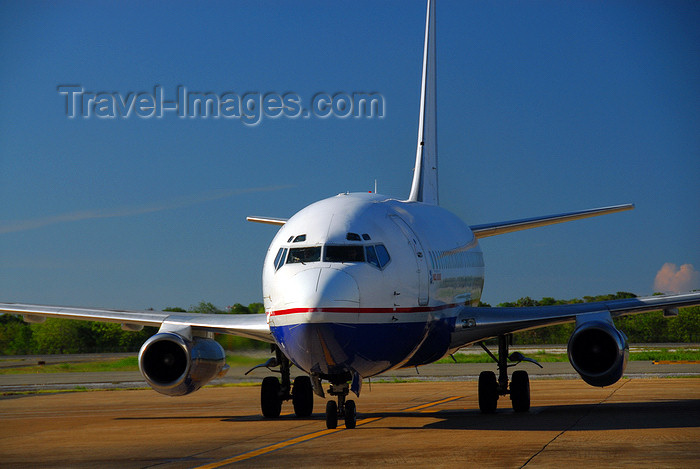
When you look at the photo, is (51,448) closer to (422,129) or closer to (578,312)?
(578,312)

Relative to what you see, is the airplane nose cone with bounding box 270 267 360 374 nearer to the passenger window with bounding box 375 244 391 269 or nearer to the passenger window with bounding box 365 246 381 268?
the passenger window with bounding box 365 246 381 268

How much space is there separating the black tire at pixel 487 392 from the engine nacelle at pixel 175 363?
5449 millimetres

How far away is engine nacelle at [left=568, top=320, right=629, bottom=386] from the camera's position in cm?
1647

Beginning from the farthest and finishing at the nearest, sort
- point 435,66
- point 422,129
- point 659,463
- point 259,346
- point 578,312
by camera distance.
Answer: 1. point 435,66
2. point 422,129
3. point 259,346
4. point 578,312
5. point 659,463

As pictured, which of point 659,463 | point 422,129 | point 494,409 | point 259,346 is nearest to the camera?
point 659,463

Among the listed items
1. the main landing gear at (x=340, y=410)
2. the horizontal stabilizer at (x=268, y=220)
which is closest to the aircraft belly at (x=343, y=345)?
the main landing gear at (x=340, y=410)

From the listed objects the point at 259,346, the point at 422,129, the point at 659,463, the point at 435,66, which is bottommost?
the point at 659,463

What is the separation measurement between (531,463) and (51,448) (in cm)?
764

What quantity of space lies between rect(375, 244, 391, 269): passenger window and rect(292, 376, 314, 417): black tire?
4.89 metres

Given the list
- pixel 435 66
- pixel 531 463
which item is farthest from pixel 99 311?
pixel 435 66

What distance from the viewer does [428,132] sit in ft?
96.1

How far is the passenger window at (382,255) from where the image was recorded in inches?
588

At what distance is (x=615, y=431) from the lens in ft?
47.9

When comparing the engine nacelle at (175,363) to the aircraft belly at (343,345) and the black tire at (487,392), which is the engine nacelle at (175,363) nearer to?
the aircraft belly at (343,345)
